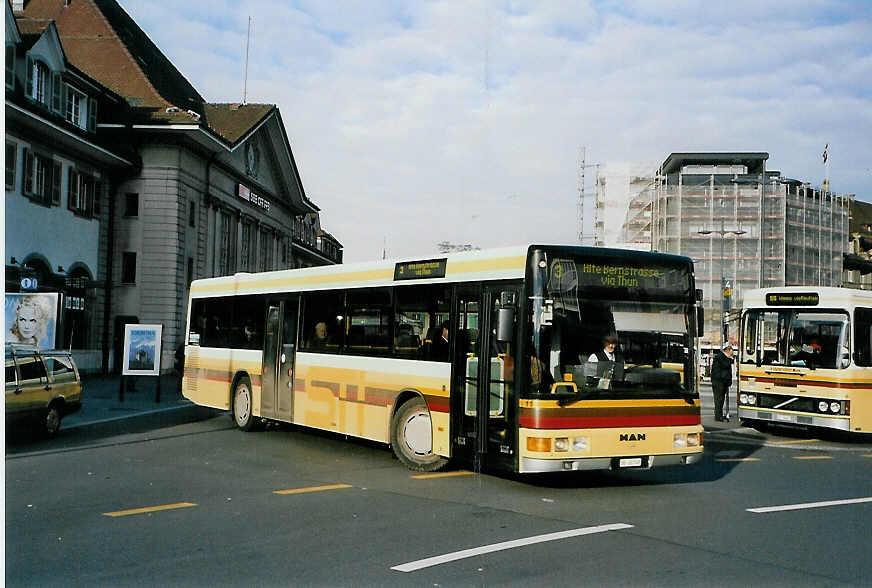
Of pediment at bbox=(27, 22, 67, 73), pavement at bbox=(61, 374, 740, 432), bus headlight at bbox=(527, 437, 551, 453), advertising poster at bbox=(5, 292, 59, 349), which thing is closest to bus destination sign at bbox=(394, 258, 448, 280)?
bus headlight at bbox=(527, 437, 551, 453)

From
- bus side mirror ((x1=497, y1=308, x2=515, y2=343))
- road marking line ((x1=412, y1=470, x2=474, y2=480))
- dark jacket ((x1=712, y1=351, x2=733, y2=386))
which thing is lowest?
road marking line ((x1=412, y1=470, x2=474, y2=480))

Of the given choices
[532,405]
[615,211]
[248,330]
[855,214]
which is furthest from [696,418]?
[855,214]

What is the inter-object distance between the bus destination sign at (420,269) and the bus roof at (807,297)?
8681 mm

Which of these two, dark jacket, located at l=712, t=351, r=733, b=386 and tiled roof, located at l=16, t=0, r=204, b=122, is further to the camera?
tiled roof, located at l=16, t=0, r=204, b=122

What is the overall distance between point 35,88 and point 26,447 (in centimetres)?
2214

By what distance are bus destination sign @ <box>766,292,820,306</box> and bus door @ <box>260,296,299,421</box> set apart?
30.6 ft

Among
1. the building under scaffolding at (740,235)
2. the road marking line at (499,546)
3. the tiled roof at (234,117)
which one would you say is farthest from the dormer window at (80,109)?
the building under scaffolding at (740,235)

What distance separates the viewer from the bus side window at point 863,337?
59.0 feet

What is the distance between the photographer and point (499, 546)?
8.09 m

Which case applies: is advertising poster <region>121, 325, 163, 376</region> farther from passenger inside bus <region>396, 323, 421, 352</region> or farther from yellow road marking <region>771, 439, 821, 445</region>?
yellow road marking <region>771, 439, 821, 445</region>

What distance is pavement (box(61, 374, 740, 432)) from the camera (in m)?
20.4

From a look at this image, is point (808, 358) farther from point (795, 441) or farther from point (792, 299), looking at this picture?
point (795, 441)

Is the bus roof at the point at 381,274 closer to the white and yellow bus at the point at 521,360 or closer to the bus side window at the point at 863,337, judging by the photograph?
the white and yellow bus at the point at 521,360

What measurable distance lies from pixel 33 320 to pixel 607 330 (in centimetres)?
1105
